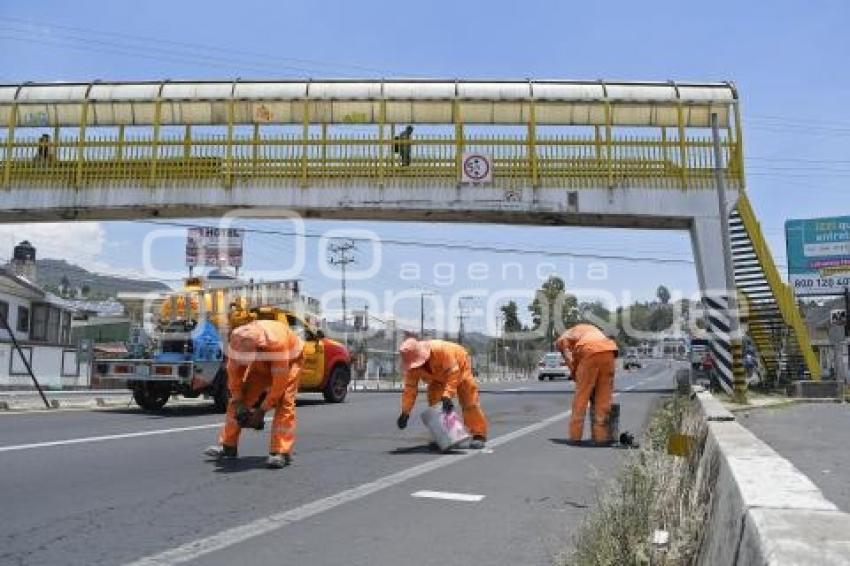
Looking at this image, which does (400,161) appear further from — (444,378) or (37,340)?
(37,340)

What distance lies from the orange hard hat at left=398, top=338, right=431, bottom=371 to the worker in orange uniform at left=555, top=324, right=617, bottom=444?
90.5 inches

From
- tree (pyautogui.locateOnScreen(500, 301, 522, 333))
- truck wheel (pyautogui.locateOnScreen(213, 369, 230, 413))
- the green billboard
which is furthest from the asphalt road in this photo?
tree (pyautogui.locateOnScreen(500, 301, 522, 333))

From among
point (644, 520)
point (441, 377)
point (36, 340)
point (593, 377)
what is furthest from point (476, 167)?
point (36, 340)

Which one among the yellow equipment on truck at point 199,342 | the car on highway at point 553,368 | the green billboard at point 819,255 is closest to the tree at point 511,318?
the car on highway at point 553,368

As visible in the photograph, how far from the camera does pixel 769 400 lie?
1858 cm

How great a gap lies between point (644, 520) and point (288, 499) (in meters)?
3.05

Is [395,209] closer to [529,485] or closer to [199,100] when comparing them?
[199,100]

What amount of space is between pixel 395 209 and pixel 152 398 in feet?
28.5

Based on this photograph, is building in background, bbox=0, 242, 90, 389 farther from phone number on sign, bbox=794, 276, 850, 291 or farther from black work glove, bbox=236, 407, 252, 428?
phone number on sign, bbox=794, 276, 850, 291

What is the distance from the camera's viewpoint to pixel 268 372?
28.2 feet

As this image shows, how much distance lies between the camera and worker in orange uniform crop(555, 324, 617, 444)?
1073 centimetres

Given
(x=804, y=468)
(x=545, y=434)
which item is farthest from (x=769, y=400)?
(x=804, y=468)

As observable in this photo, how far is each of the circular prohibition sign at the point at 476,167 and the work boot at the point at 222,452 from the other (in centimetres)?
1462

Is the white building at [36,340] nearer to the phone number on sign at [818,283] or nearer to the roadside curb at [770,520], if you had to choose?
the phone number on sign at [818,283]
